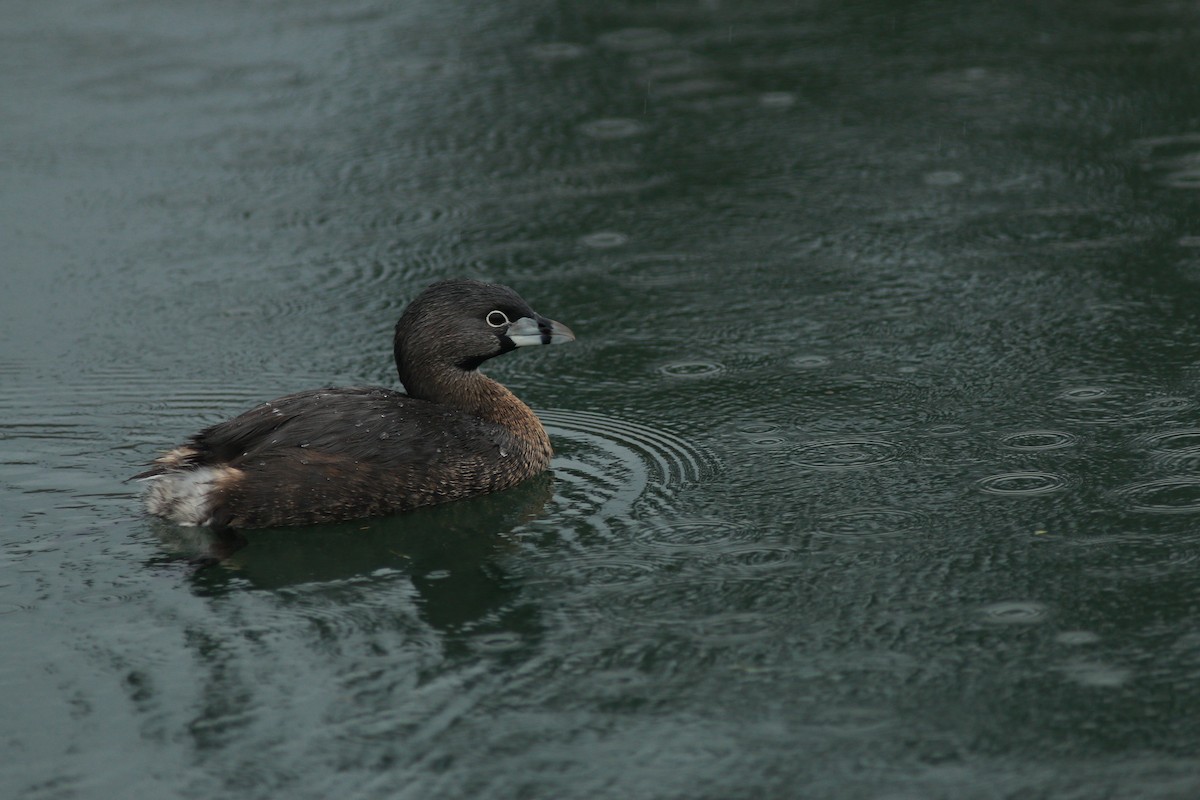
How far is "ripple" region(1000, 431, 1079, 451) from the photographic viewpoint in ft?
23.1

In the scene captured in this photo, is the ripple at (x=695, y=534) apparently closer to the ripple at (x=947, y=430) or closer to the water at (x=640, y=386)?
the water at (x=640, y=386)

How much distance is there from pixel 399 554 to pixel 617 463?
3.88 ft

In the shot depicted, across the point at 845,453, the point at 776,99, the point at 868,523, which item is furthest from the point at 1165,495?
the point at 776,99

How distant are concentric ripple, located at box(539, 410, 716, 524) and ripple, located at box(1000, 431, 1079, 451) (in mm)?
1296

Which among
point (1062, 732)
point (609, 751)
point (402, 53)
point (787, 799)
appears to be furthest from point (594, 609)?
point (402, 53)

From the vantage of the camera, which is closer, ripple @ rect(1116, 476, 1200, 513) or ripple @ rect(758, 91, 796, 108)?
ripple @ rect(1116, 476, 1200, 513)

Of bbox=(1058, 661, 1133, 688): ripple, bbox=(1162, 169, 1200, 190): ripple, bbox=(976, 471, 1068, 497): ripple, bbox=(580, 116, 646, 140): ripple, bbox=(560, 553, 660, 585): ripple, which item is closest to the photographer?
bbox=(1058, 661, 1133, 688): ripple

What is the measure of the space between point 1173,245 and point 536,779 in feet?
19.6

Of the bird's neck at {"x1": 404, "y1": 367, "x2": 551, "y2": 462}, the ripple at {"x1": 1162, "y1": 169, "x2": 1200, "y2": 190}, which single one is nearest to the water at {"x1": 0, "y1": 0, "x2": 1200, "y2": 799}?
the ripple at {"x1": 1162, "y1": 169, "x2": 1200, "y2": 190}

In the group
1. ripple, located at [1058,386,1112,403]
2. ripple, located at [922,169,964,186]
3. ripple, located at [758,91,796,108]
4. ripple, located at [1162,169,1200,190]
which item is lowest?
ripple, located at [1058,386,1112,403]

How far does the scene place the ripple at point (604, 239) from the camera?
9.91m

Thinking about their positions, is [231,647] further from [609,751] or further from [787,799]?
[787,799]

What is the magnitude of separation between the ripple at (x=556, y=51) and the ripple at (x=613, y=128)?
1.31 meters

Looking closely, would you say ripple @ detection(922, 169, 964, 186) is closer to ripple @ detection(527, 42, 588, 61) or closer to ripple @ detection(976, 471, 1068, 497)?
ripple @ detection(527, 42, 588, 61)
